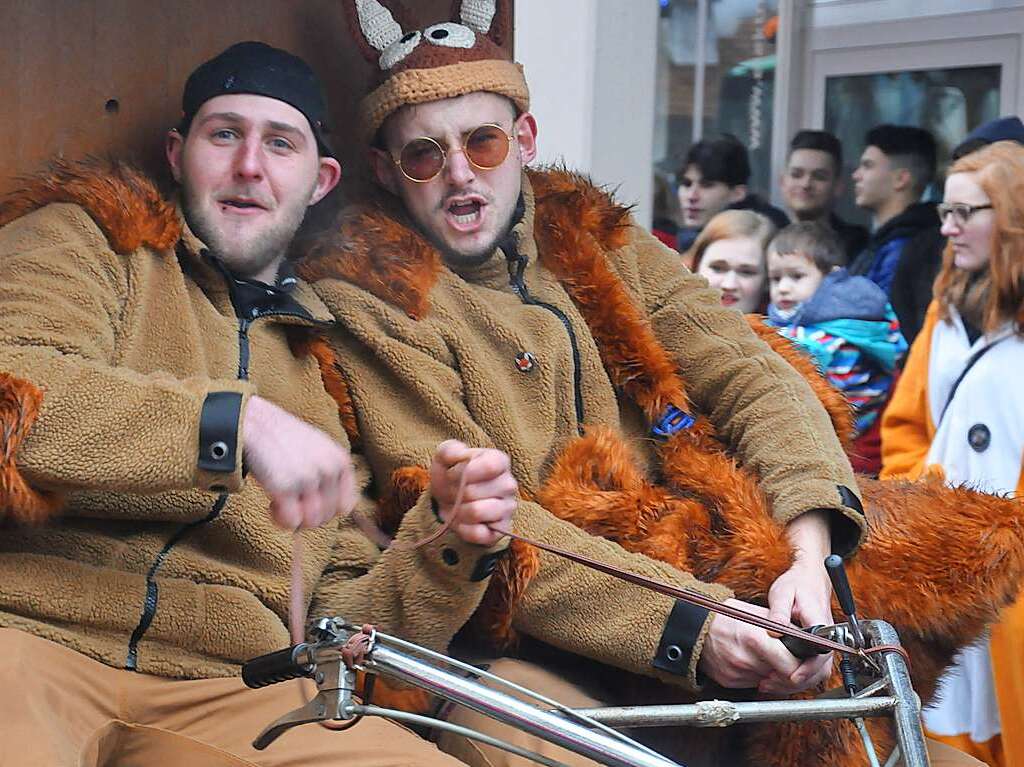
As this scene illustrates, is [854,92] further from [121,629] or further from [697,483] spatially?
[121,629]

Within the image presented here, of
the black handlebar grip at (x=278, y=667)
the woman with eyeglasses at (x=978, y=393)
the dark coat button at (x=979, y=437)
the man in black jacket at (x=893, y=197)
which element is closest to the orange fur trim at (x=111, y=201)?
the black handlebar grip at (x=278, y=667)

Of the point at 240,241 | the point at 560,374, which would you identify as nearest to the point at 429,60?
the point at 240,241

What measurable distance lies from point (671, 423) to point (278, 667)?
1.31 m

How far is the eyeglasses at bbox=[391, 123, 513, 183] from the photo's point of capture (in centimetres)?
283

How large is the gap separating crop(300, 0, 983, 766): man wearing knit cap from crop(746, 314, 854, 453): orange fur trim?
0.37ft

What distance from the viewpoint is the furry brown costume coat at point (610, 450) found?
2.52 m

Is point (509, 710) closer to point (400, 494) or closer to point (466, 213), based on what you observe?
point (400, 494)

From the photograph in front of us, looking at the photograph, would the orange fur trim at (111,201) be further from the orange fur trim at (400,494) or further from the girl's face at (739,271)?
the girl's face at (739,271)

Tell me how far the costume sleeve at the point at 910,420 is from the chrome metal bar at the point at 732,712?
1995mm

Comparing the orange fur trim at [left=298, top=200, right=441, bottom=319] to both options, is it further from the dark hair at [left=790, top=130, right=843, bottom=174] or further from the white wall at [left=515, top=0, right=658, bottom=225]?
the dark hair at [left=790, top=130, right=843, bottom=174]

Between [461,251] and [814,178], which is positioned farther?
[814,178]

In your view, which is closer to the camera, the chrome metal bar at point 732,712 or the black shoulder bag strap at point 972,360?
the chrome metal bar at point 732,712

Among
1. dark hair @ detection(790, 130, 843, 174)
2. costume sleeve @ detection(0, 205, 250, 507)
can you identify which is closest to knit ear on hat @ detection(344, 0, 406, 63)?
costume sleeve @ detection(0, 205, 250, 507)

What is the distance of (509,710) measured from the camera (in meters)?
1.56
